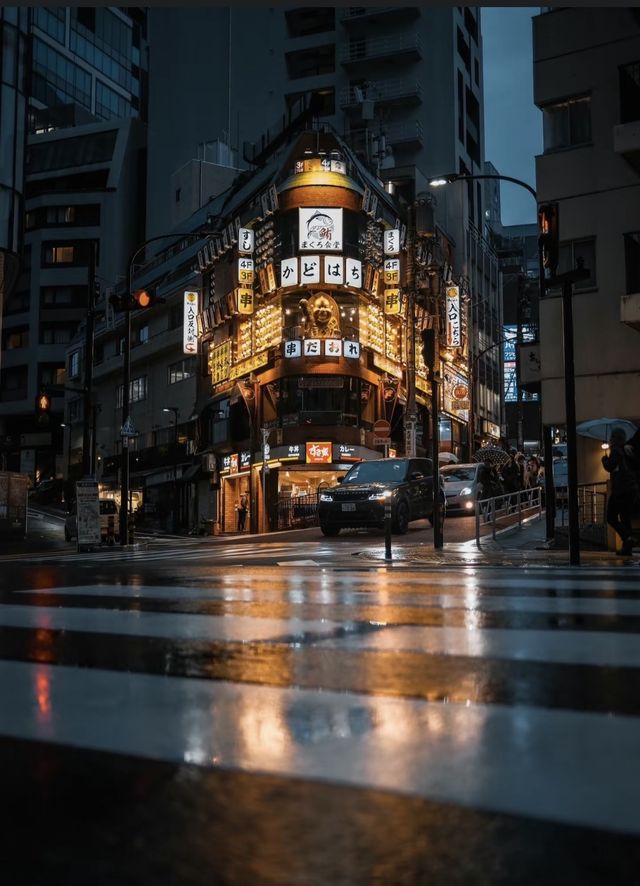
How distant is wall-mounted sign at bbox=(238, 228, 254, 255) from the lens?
44000mm

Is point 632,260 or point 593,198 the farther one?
point 593,198

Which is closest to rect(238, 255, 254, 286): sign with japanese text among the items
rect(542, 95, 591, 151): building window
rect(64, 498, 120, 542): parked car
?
rect(64, 498, 120, 542): parked car

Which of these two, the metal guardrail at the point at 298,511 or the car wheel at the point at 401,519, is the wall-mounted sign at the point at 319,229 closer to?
the metal guardrail at the point at 298,511

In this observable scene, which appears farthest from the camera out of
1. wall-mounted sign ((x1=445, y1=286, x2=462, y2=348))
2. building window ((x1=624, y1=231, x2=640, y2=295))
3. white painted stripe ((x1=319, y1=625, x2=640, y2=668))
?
wall-mounted sign ((x1=445, y1=286, x2=462, y2=348))

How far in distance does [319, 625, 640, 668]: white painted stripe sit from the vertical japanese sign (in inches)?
1827

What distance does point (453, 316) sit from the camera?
5353 cm

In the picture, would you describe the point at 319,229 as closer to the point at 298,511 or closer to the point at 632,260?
the point at 298,511

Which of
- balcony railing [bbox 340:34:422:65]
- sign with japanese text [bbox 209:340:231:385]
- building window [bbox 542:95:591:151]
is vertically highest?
balcony railing [bbox 340:34:422:65]

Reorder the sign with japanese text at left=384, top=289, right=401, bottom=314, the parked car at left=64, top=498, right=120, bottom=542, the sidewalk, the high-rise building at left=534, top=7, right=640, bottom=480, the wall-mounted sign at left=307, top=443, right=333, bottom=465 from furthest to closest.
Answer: the sign with japanese text at left=384, top=289, right=401, bottom=314
the wall-mounted sign at left=307, top=443, right=333, bottom=465
the parked car at left=64, top=498, right=120, bottom=542
the high-rise building at left=534, top=7, right=640, bottom=480
the sidewalk

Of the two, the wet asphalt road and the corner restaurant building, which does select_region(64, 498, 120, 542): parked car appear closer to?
the corner restaurant building

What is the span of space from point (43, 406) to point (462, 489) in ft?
43.8

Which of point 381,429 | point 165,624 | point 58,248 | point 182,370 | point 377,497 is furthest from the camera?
point 58,248

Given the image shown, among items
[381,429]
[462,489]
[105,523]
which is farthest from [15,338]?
[462,489]

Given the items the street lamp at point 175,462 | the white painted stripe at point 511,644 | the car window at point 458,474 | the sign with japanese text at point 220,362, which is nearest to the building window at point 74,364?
the street lamp at point 175,462
